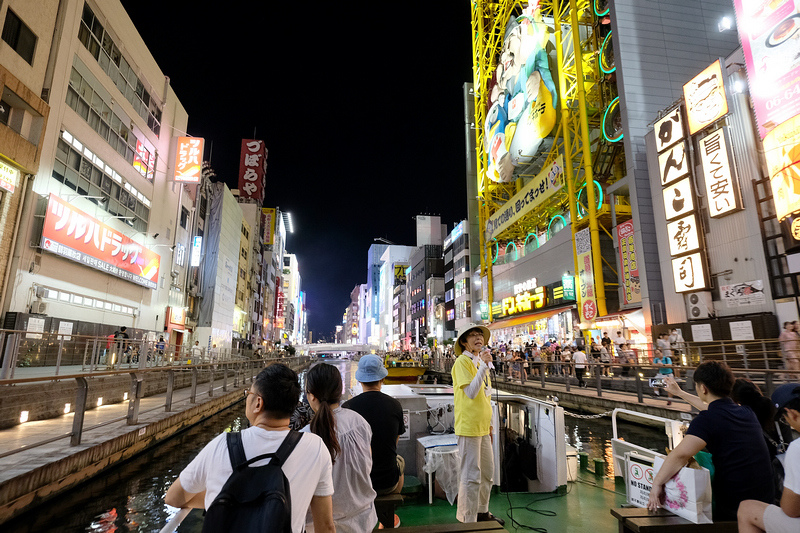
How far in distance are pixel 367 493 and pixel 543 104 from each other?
110ft

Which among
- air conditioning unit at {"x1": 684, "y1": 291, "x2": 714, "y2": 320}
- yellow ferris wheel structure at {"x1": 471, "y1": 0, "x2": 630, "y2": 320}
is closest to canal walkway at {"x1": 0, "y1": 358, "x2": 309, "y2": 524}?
air conditioning unit at {"x1": 684, "y1": 291, "x2": 714, "y2": 320}

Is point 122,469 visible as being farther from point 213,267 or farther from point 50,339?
point 213,267

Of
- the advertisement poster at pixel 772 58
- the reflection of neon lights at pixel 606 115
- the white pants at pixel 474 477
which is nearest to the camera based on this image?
the white pants at pixel 474 477

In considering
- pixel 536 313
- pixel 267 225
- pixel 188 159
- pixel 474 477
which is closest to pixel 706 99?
pixel 536 313

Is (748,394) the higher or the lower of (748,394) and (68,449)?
the higher

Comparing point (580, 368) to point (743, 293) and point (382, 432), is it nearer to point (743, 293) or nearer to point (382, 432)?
point (743, 293)

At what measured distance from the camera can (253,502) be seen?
1.40 metres

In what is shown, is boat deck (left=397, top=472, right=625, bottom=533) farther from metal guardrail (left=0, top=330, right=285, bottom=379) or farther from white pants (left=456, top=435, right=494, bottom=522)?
metal guardrail (left=0, top=330, right=285, bottom=379)

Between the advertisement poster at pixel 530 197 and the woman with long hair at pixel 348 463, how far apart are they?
2998 centimetres

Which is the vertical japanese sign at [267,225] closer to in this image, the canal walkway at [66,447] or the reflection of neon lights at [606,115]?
the reflection of neon lights at [606,115]

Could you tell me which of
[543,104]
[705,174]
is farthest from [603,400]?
[543,104]

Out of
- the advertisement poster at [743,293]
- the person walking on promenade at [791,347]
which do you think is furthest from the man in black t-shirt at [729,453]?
the advertisement poster at [743,293]

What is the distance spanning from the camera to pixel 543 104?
103 feet

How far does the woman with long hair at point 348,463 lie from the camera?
2.66 meters
